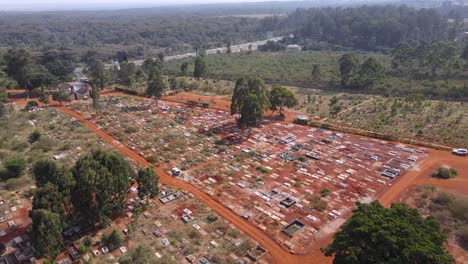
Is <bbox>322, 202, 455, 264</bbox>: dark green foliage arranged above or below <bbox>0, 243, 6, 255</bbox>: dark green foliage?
above

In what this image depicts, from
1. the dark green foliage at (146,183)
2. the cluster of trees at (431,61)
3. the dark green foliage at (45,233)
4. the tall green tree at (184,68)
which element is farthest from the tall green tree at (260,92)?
the cluster of trees at (431,61)

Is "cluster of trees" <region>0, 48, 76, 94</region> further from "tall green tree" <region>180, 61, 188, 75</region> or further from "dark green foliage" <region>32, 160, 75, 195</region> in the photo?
"dark green foliage" <region>32, 160, 75, 195</region>

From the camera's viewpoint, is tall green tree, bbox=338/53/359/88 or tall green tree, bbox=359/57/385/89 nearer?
tall green tree, bbox=359/57/385/89

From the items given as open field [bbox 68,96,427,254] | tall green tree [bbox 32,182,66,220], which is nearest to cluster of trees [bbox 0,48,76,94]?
open field [bbox 68,96,427,254]

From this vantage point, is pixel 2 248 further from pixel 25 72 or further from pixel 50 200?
pixel 25 72

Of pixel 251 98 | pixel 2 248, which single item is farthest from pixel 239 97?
pixel 2 248
